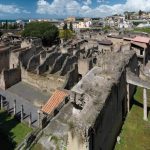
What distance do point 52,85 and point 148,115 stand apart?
39.5 feet

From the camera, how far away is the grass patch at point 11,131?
20938mm

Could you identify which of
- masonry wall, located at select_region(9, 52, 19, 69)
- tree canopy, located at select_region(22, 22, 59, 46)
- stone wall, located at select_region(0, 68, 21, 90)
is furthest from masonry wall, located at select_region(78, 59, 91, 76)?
tree canopy, located at select_region(22, 22, 59, 46)

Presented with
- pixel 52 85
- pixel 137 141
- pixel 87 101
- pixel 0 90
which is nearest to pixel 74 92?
pixel 87 101

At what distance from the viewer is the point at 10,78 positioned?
109 feet

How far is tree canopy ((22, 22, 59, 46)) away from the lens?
71.4 m

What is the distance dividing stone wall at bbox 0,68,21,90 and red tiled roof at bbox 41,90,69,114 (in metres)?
10.7

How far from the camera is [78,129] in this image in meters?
13.3

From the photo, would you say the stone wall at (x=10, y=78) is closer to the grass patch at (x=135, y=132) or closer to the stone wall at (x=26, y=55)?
the stone wall at (x=26, y=55)

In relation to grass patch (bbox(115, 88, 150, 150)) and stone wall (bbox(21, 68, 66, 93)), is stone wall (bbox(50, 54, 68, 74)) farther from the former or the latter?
grass patch (bbox(115, 88, 150, 150))

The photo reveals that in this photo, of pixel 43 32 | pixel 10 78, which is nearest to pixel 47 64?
pixel 10 78

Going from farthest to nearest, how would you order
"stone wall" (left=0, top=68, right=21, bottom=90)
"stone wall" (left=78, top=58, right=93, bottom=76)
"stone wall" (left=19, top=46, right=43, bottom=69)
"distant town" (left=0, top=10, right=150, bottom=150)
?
"stone wall" (left=19, top=46, right=43, bottom=69) < "stone wall" (left=0, top=68, right=21, bottom=90) < "stone wall" (left=78, top=58, right=93, bottom=76) < "distant town" (left=0, top=10, right=150, bottom=150)

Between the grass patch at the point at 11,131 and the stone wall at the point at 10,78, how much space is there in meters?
7.47

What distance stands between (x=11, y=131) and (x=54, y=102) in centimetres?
463

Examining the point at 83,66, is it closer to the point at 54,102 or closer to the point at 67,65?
the point at 67,65
